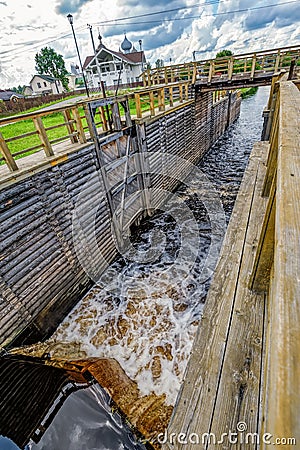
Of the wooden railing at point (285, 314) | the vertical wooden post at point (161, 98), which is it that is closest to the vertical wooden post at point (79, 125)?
the vertical wooden post at point (161, 98)

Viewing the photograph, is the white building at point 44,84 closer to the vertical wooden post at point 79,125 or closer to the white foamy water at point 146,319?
the vertical wooden post at point 79,125

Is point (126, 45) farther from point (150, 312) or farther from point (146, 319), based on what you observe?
point (146, 319)

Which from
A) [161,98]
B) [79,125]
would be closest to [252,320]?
[79,125]

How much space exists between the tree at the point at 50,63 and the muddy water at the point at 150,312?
197 ft

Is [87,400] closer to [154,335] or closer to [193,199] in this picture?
[154,335]

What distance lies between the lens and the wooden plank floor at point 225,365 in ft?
3.97

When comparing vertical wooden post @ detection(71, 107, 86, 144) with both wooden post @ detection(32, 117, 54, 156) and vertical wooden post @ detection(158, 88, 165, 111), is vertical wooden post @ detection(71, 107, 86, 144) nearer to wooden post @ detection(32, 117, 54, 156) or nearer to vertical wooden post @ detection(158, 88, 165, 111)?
wooden post @ detection(32, 117, 54, 156)

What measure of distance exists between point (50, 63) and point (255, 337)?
68543mm

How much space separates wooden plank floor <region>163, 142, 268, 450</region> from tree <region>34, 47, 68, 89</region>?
63867mm

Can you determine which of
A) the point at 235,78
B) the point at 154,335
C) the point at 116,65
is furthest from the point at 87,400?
the point at 116,65

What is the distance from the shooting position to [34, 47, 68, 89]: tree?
52188mm

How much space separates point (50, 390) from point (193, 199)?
764 cm

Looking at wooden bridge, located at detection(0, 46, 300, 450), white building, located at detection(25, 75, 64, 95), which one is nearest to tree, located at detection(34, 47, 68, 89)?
white building, located at detection(25, 75, 64, 95)

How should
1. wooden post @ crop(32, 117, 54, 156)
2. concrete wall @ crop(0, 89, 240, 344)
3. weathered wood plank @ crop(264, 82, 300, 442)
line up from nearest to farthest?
weathered wood plank @ crop(264, 82, 300, 442) < concrete wall @ crop(0, 89, 240, 344) < wooden post @ crop(32, 117, 54, 156)
